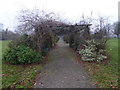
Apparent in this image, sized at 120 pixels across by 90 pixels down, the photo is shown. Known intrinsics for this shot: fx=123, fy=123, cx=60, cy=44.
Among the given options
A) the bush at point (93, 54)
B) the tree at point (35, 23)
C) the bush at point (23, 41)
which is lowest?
the bush at point (93, 54)

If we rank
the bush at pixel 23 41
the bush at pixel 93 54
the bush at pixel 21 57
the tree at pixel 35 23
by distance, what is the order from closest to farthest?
the bush at pixel 21 57, the bush at pixel 93 54, the tree at pixel 35 23, the bush at pixel 23 41

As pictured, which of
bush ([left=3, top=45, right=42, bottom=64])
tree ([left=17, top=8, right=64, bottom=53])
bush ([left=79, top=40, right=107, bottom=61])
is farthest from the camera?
tree ([left=17, top=8, right=64, bottom=53])

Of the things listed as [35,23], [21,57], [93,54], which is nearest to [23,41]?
[35,23]

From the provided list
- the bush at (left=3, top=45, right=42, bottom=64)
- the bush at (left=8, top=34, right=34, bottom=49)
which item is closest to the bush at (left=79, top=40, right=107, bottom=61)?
the bush at (left=3, top=45, right=42, bottom=64)

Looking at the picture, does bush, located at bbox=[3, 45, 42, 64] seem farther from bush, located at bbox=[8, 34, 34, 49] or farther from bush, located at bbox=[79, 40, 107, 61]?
bush, located at bbox=[79, 40, 107, 61]

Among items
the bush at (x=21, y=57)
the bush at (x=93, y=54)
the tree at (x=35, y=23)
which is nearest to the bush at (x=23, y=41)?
the tree at (x=35, y=23)

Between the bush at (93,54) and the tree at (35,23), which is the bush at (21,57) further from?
the bush at (93,54)

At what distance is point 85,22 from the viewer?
12.1 m

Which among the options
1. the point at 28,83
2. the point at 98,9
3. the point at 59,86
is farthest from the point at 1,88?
the point at 98,9

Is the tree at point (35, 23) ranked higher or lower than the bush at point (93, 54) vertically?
higher

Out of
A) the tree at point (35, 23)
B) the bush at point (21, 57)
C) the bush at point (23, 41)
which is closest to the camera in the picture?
the bush at point (21, 57)

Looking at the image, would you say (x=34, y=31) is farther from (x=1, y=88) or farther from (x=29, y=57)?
(x=1, y=88)

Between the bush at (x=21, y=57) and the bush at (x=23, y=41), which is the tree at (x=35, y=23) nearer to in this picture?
the bush at (x=23, y=41)

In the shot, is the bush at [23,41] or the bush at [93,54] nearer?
the bush at [93,54]
